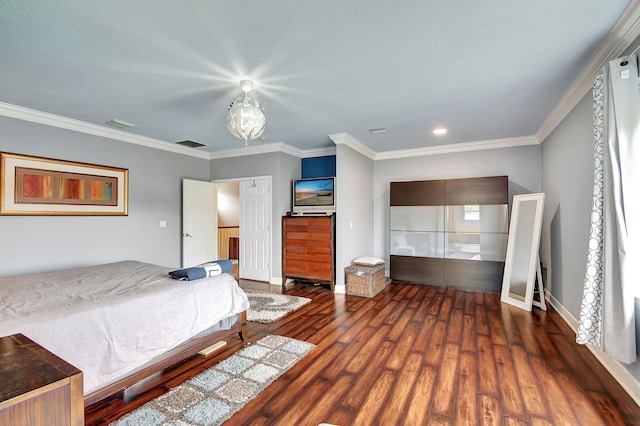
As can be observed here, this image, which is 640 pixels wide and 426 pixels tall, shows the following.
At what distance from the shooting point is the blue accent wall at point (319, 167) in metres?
5.52

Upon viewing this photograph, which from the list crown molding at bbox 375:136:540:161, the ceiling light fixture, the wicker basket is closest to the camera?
the ceiling light fixture

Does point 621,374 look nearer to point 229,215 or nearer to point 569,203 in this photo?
point 569,203

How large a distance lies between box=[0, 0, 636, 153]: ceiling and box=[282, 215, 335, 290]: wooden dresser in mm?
1806

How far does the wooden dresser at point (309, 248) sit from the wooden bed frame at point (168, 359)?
2.18 metres

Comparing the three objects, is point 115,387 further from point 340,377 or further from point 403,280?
point 403,280

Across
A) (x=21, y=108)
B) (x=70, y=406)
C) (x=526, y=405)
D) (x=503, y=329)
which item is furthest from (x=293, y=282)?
(x=70, y=406)

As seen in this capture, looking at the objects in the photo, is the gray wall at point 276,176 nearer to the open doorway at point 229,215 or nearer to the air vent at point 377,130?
the air vent at point 377,130

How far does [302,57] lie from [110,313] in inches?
89.7

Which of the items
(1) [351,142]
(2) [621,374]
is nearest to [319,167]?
(1) [351,142]

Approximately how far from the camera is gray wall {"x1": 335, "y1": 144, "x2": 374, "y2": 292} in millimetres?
4703

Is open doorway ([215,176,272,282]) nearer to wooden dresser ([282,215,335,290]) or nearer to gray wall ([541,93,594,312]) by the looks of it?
wooden dresser ([282,215,335,290])

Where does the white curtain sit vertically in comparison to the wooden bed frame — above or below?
above

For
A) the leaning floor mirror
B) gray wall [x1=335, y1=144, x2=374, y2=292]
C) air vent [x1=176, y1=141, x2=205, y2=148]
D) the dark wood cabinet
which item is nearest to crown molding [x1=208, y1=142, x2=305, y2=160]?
air vent [x1=176, y1=141, x2=205, y2=148]

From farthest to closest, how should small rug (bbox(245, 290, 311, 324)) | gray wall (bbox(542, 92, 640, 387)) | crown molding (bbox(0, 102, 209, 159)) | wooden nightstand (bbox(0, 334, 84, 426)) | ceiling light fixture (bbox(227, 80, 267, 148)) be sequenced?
small rug (bbox(245, 290, 311, 324))
crown molding (bbox(0, 102, 209, 159))
gray wall (bbox(542, 92, 640, 387))
ceiling light fixture (bbox(227, 80, 267, 148))
wooden nightstand (bbox(0, 334, 84, 426))
